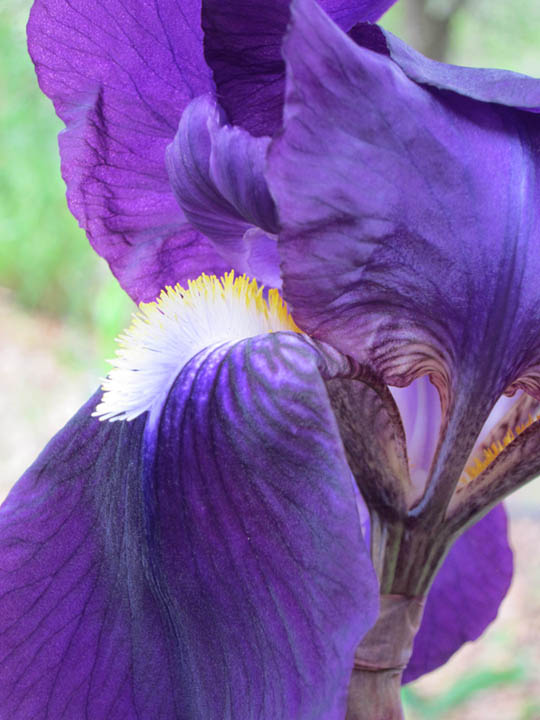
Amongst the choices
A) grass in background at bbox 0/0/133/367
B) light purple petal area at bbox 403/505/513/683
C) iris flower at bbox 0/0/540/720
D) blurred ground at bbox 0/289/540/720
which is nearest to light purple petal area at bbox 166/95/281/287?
iris flower at bbox 0/0/540/720

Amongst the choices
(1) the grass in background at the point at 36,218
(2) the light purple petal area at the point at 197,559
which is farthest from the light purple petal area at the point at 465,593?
(1) the grass in background at the point at 36,218

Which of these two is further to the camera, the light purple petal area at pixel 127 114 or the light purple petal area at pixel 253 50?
the light purple petal area at pixel 127 114

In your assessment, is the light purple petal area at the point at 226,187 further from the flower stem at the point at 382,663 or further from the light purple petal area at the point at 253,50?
the flower stem at the point at 382,663

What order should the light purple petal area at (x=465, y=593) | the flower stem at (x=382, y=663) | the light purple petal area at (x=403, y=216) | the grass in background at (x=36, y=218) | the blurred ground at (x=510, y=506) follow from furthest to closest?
the grass in background at (x=36, y=218) < the blurred ground at (x=510, y=506) < the light purple petal area at (x=465, y=593) < the flower stem at (x=382, y=663) < the light purple petal area at (x=403, y=216)

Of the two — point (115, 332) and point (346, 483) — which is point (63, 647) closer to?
point (346, 483)

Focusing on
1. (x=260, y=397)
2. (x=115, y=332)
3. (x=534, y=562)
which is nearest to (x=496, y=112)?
(x=260, y=397)
